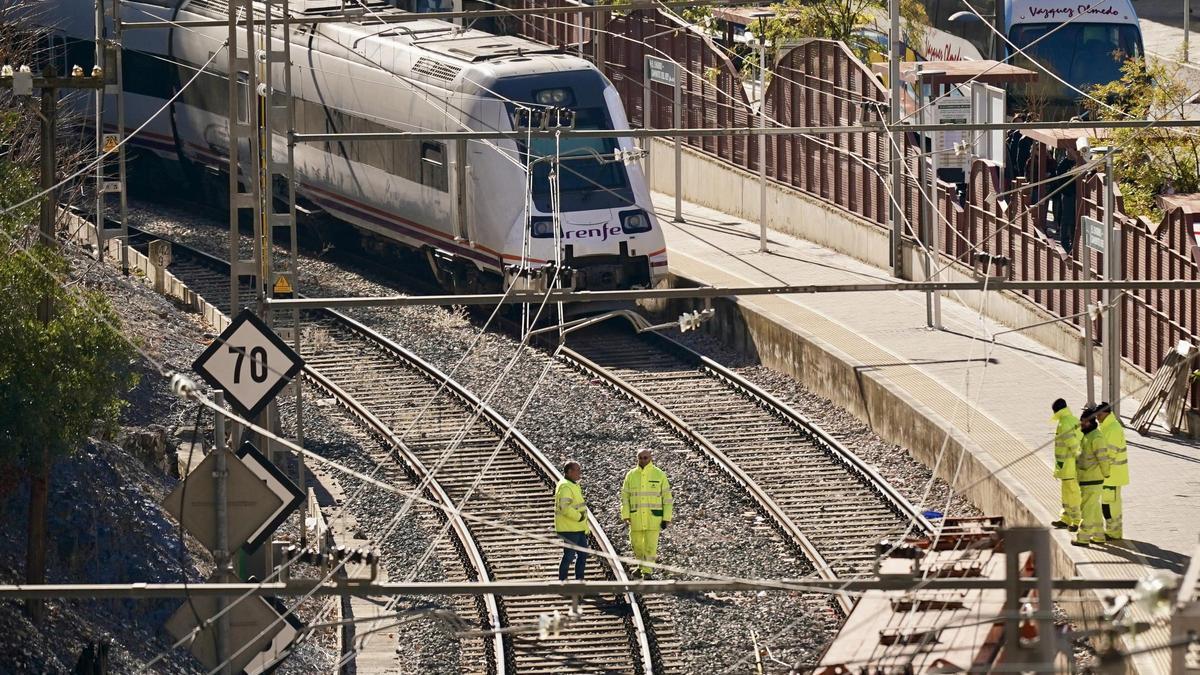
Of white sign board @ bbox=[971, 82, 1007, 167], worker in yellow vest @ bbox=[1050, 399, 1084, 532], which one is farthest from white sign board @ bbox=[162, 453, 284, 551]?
white sign board @ bbox=[971, 82, 1007, 167]

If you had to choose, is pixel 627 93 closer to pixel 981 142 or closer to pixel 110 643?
pixel 981 142

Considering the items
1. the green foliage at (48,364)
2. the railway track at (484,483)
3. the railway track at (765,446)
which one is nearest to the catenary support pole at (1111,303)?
the railway track at (765,446)

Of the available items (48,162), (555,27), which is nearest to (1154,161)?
(48,162)

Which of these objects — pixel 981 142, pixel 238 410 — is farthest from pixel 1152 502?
pixel 981 142

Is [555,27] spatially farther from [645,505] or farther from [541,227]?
[645,505]

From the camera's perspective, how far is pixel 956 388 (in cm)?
2270

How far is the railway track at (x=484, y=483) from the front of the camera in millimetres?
17109

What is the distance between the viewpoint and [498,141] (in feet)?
83.5

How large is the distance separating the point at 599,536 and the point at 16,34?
15.0 metres

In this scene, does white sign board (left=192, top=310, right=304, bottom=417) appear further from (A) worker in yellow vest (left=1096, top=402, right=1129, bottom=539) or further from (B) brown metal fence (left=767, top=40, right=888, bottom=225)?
(B) brown metal fence (left=767, top=40, right=888, bottom=225)

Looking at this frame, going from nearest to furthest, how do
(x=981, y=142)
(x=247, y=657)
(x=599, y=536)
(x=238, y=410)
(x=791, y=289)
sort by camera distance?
(x=247, y=657)
(x=238, y=410)
(x=791, y=289)
(x=599, y=536)
(x=981, y=142)

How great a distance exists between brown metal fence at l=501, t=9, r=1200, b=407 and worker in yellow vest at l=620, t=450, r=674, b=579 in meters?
5.06

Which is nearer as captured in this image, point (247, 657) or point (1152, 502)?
point (247, 657)

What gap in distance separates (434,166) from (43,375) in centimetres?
1064
